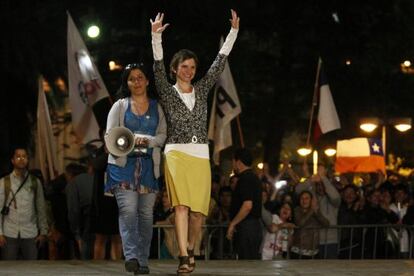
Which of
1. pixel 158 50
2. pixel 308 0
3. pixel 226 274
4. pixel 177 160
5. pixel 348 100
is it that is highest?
pixel 308 0

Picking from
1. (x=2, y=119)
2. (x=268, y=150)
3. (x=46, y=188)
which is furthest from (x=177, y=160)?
(x=268, y=150)

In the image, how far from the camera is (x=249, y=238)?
49.7 ft

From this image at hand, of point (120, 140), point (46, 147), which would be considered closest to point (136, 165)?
point (120, 140)

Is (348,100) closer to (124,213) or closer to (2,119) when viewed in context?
(2,119)

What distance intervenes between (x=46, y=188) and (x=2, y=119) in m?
6.82

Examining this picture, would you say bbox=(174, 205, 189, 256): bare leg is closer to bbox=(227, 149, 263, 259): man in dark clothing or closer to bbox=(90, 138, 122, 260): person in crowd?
bbox=(227, 149, 263, 259): man in dark clothing

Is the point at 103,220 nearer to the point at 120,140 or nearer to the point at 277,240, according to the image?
the point at 277,240

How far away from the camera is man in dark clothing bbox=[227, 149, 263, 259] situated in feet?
48.8

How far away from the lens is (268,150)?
33.8m

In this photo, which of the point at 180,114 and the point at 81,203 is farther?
the point at 81,203

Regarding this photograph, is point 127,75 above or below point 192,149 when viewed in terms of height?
above

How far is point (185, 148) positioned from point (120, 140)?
603mm

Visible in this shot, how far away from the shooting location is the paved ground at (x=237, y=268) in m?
11.6

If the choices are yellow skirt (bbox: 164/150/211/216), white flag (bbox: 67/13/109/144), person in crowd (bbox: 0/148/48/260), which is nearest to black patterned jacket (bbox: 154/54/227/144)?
yellow skirt (bbox: 164/150/211/216)
